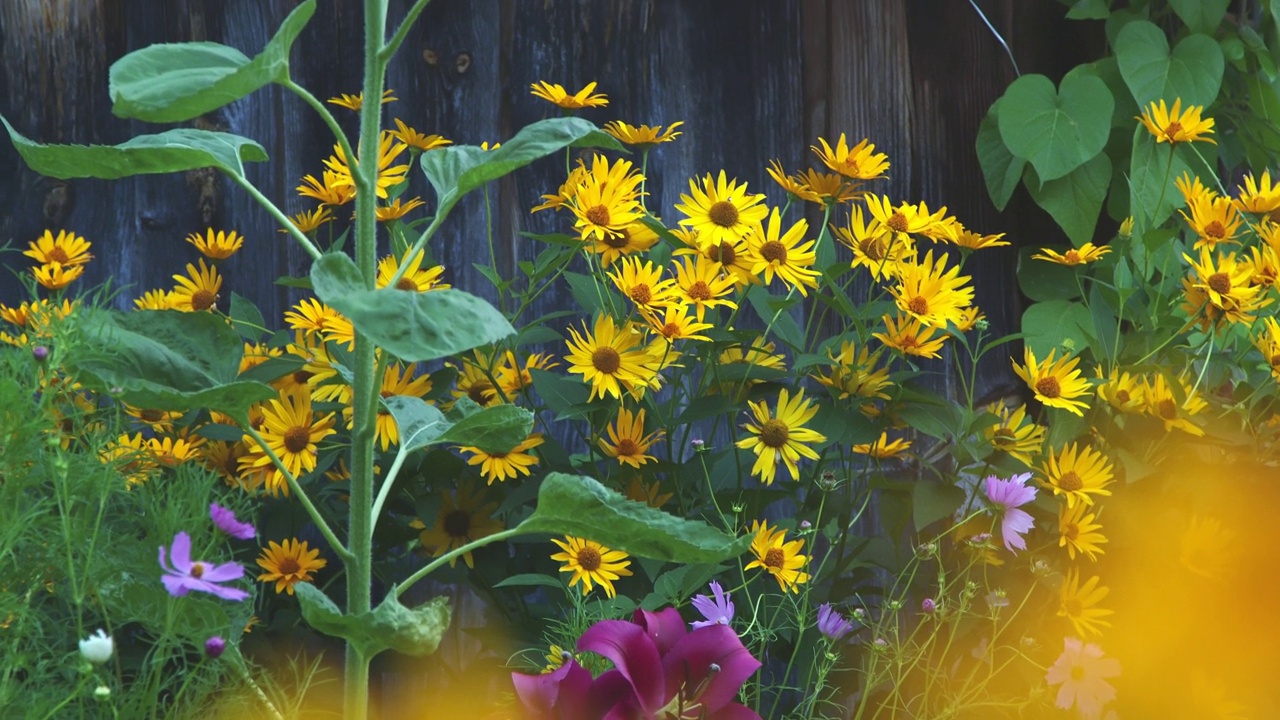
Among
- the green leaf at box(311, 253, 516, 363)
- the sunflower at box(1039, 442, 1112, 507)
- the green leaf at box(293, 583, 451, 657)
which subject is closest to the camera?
the green leaf at box(311, 253, 516, 363)

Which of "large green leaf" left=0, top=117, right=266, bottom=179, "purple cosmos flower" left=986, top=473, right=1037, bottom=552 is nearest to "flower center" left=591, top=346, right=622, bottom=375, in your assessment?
"purple cosmos flower" left=986, top=473, right=1037, bottom=552

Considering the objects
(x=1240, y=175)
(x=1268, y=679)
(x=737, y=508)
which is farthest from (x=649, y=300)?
(x=1240, y=175)

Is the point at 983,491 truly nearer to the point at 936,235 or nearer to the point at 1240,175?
the point at 936,235

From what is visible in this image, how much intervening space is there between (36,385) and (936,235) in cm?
106

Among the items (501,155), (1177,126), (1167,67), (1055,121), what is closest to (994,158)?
(1055,121)

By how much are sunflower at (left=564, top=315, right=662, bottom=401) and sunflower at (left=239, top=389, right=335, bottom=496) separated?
0.31 meters

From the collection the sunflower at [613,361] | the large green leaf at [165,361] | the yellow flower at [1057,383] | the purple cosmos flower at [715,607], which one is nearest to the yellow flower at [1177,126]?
the yellow flower at [1057,383]

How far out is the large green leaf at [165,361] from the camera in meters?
0.91

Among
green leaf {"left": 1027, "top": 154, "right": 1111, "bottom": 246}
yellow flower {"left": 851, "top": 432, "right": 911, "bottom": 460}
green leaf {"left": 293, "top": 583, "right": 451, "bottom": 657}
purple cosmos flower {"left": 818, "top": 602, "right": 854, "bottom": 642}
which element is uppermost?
green leaf {"left": 1027, "top": 154, "right": 1111, "bottom": 246}

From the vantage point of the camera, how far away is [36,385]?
1.04m

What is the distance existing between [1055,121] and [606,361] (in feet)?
3.54

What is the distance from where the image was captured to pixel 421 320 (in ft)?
2.60

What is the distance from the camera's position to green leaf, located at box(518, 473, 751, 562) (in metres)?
0.92

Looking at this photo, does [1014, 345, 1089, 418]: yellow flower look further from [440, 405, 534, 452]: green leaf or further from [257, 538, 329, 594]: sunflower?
[257, 538, 329, 594]: sunflower
